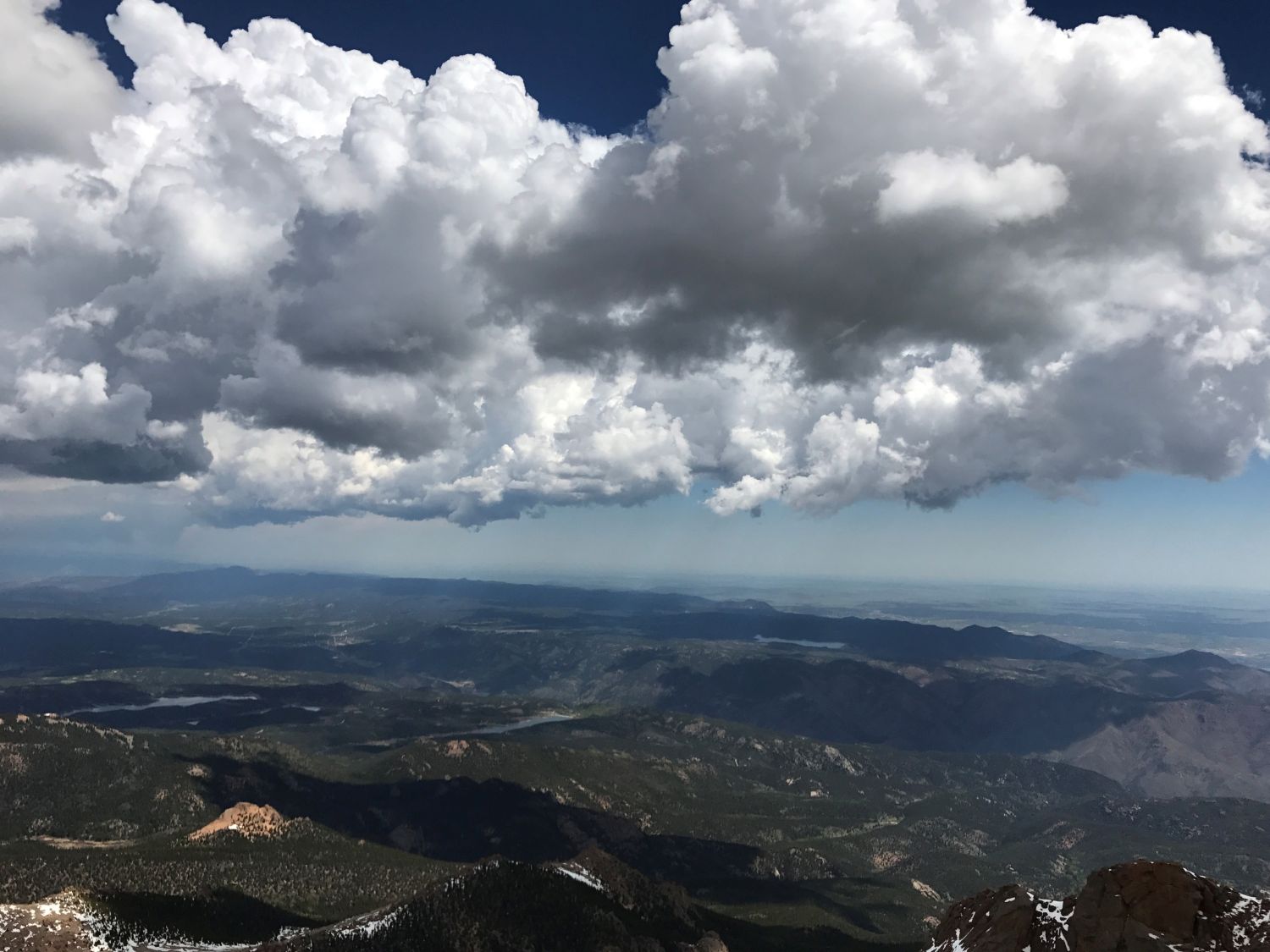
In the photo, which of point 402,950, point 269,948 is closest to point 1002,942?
point 402,950

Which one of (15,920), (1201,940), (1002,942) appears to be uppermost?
(1201,940)

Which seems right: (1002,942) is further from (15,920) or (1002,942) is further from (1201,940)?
(15,920)

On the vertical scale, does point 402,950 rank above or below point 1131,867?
below

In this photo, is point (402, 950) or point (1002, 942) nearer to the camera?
point (1002, 942)

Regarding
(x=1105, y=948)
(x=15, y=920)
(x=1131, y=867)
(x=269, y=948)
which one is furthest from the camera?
(x=269, y=948)

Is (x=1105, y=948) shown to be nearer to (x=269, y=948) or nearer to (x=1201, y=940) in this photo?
(x=1201, y=940)

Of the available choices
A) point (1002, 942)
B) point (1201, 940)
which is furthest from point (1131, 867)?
point (1002, 942)

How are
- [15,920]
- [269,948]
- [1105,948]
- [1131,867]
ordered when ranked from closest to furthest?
[1105,948]
[1131,867]
[15,920]
[269,948]
